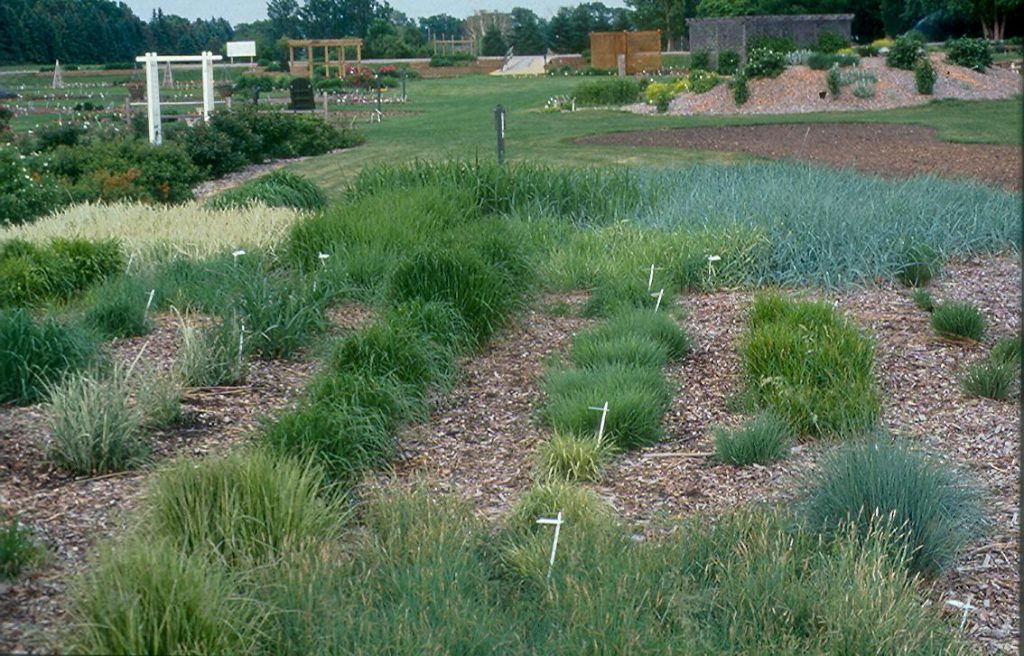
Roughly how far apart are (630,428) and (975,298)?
380 centimetres

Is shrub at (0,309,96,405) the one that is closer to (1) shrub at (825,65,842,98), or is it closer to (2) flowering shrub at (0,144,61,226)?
(2) flowering shrub at (0,144,61,226)

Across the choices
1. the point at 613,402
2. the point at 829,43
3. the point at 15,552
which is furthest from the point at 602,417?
the point at 829,43

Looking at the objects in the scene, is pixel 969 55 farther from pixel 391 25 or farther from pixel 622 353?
pixel 622 353

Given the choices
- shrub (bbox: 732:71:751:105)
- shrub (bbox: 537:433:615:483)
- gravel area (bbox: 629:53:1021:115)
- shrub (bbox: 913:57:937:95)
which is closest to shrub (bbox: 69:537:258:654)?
shrub (bbox: 537:433:615:483)

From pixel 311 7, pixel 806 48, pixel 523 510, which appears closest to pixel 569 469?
pixel 523 510

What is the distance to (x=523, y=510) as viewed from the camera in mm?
4855

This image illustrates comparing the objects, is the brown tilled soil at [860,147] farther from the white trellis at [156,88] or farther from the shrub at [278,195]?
the white trellis at [156,88]

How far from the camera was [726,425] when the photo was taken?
6242 mm

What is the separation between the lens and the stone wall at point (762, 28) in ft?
125

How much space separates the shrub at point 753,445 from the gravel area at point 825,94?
23.4 metres

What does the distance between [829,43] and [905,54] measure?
531cm

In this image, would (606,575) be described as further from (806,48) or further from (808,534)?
(806,48)

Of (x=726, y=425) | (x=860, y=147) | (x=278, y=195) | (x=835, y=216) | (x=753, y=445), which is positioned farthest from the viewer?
(x=860, y=147)

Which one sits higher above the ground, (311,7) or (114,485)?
(311,7)
